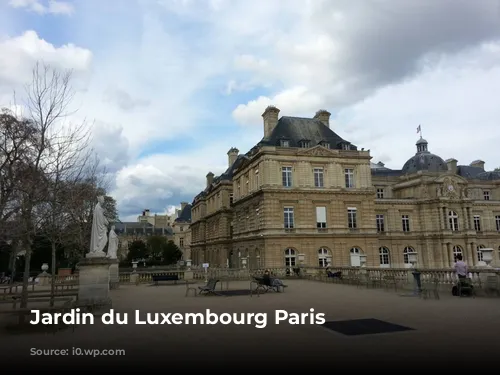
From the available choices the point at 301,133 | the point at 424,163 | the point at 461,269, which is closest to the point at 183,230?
the point at 424,163

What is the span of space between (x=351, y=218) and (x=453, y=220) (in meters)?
16.4

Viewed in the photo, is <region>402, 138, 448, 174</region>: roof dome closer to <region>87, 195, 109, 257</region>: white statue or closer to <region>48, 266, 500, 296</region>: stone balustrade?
→ <region>48, 266, 500, 296</region>: stone balustrade

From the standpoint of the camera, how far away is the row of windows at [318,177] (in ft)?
125

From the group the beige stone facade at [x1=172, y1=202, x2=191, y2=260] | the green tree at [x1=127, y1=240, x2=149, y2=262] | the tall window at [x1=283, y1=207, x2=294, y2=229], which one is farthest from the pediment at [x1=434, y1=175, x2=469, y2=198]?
the beige stone facade at [x1=172, y1=202, x2=191, y2=260]

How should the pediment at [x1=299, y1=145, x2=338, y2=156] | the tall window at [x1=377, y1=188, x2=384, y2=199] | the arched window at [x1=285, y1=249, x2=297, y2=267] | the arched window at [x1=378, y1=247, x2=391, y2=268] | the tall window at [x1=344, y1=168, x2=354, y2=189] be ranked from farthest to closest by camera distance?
the tall window at [x1=377, y1=188, x2=384, y2=199] → the arched window at [x1=378, y1=247, x2=391, y2=268] → the tall window at [x1=344, y1=168, x2=354, y2=189] → the pediment at [x1=299, y1=145, x2=338, y2=156] → the arched window at [x1=285, y1=249, x2=297, y2=267]

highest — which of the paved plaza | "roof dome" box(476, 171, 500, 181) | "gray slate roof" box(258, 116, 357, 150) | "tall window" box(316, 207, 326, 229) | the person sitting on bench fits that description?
"gray slate roof" box(258, 116, 357, 150)

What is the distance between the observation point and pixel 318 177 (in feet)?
129

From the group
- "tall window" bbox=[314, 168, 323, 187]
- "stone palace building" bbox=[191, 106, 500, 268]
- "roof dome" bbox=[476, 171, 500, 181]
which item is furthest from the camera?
"roof dome" bbox=[476, 171, 500, 181]

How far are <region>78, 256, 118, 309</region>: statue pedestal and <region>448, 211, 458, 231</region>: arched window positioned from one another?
44.4 metres

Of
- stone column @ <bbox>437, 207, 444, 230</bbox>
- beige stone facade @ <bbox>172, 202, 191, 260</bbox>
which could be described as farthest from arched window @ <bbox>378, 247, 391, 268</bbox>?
beige stone facade @ <bbox>172, 202, 191, 260</bbox>

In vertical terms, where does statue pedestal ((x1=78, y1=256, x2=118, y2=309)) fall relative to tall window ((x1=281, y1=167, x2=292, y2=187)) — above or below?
below

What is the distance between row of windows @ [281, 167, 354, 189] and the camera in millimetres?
38188

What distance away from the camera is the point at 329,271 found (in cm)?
2616

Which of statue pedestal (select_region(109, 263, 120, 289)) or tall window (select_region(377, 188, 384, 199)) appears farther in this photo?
tall window (select_region(377, 188, 384, 199))
